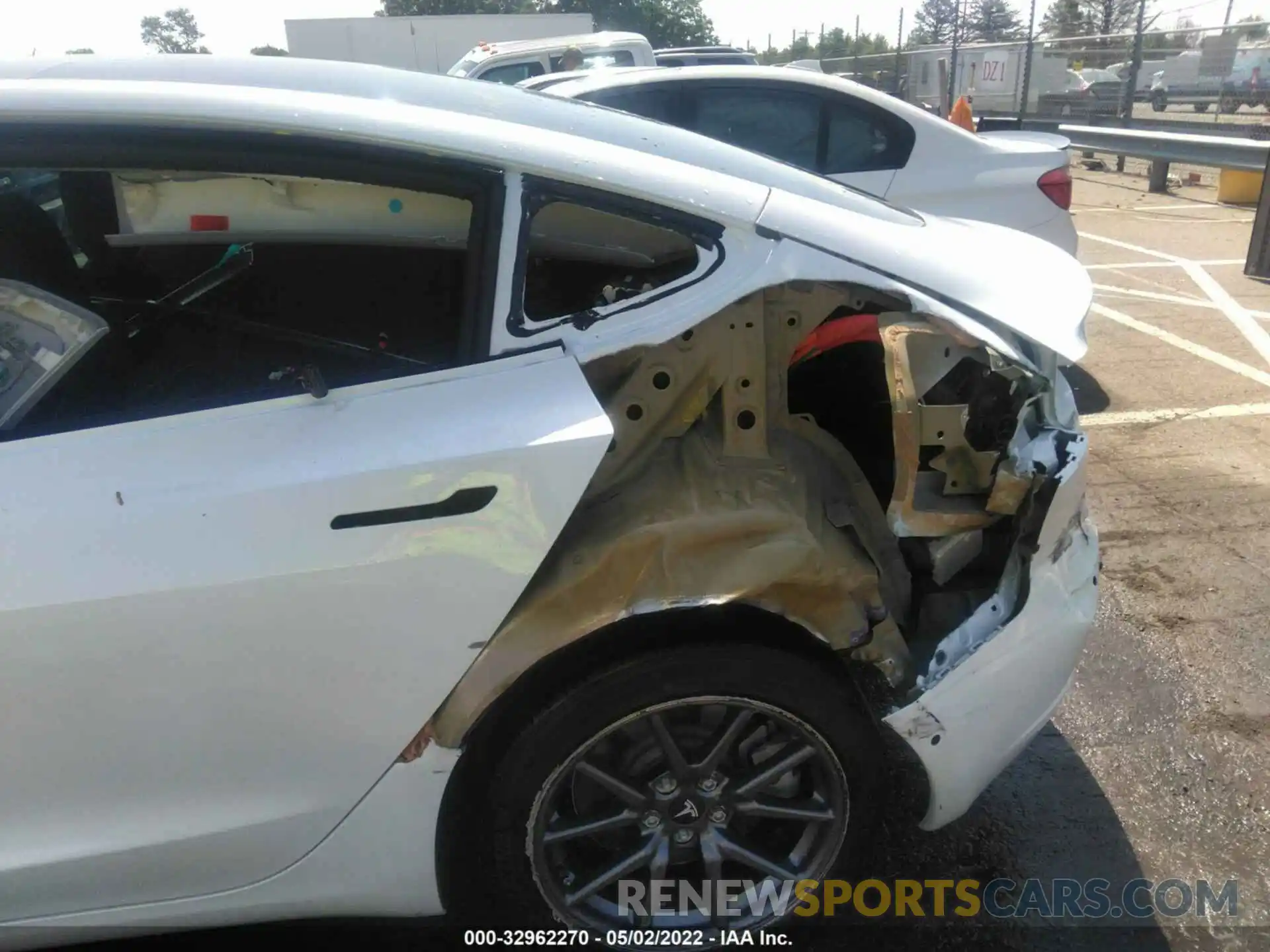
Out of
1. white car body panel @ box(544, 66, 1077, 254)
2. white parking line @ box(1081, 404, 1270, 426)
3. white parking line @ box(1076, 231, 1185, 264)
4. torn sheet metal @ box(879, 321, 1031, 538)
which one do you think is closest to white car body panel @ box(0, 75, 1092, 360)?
torn sheet metal @ box(879, 321, 1031, 538)

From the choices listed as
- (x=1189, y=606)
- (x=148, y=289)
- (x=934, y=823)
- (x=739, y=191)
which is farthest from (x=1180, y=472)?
(x=148, y=289)

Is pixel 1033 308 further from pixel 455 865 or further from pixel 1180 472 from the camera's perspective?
pixel 1180 472

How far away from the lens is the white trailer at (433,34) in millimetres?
22672

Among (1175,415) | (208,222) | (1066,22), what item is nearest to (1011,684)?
(208,222)

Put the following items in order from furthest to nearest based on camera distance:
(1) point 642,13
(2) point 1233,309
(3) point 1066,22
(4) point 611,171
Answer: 1. (1) point 642,13
2. (3) point 1066,22
3. (2) point 1233,309
4. (4) point 611,171

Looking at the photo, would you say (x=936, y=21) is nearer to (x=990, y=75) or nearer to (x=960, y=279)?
(x=990, y=75)

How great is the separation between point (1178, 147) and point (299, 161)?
11.1 meters

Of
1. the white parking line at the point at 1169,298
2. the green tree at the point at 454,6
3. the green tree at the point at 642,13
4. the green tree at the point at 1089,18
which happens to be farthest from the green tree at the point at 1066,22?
the green tree at the point at 454,6

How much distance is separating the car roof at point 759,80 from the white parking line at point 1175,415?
2020mm

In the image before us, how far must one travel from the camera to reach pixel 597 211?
1.80 m

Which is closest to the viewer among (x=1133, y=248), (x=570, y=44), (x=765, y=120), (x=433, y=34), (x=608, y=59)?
(x=765, y=120)

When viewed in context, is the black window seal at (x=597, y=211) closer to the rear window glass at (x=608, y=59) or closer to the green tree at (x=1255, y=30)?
the rear window glass at (x=608, y=59)

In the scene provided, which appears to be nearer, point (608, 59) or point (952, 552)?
point (952, 552)

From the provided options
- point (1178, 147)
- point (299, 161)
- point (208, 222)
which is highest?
point (299, 161)
